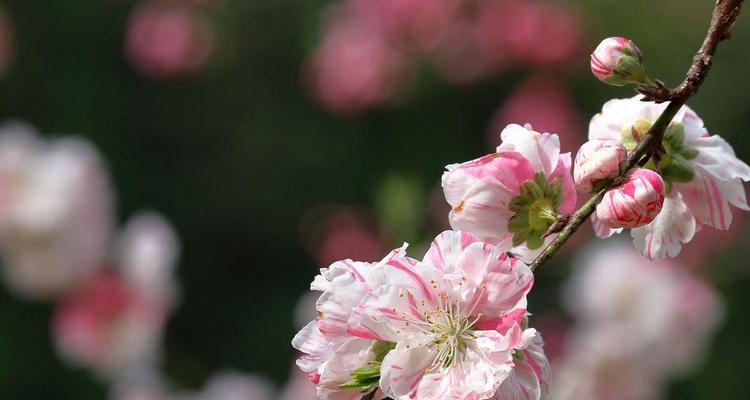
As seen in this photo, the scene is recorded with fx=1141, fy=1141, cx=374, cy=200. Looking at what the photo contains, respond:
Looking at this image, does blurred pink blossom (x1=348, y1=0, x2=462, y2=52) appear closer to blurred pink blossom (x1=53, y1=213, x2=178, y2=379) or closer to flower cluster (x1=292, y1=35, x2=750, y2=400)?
blurred pink blossom (x1=53, y1=213, x2=178, y2=379)

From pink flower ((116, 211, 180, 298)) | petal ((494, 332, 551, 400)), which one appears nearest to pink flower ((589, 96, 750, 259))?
petal ((494, 332, 551, 400))

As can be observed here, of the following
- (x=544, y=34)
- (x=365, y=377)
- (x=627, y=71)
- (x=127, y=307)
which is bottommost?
(x=127, y=307)

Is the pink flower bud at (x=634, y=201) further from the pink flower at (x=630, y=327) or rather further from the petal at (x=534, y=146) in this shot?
the pink flower at (x=630, y=327)

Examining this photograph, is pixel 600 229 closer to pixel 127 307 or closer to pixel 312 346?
pixel 312 346

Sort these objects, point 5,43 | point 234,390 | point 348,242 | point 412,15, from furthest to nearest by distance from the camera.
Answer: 1. point 5,43
2. point 412,15
3. point 348,242
4. point 234,390

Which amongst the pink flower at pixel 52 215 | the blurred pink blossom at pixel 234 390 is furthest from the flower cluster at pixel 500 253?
the pink flower at pixel 52 215

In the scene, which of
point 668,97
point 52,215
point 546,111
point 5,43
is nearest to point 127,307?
point 52,215

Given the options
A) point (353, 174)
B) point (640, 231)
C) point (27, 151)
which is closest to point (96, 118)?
point (353, 174)
